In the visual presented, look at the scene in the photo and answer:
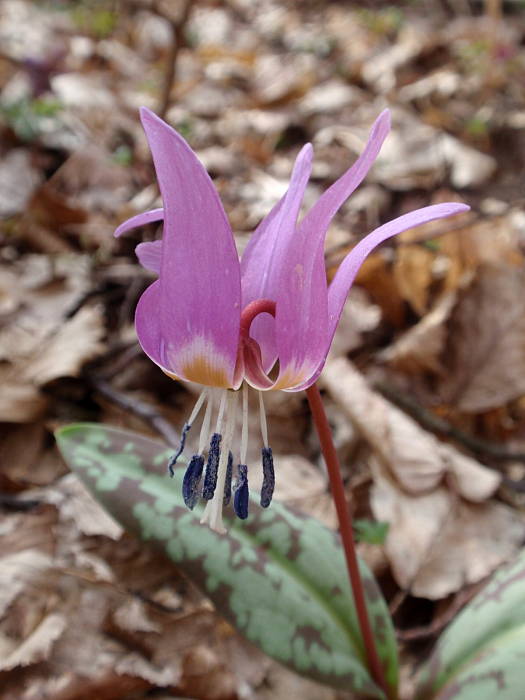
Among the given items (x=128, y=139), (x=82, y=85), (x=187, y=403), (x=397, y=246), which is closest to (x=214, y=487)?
(x=187, y=403)

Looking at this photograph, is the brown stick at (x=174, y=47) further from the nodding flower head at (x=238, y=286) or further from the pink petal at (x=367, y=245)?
the pink petal at (x=367, y=245)

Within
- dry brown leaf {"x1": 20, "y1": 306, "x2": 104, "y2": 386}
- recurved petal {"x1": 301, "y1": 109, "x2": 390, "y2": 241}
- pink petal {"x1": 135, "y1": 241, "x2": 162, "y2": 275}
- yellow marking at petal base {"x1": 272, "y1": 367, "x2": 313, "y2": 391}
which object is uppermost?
recurved petal {"x1": 301, "y1": 109, "x2": 390, "y2": 241}

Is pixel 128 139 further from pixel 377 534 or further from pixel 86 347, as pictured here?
pixel 377 534

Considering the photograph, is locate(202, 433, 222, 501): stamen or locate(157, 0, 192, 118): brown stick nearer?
locate(202, 433, 222, 501): stamen

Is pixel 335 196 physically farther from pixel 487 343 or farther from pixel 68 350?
pixel 487 343

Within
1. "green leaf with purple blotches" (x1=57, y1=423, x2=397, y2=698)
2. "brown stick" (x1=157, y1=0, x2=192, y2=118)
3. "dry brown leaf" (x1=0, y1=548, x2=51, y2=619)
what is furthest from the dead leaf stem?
"brown stick" (x1=157, y1=0, x2=192, y2=118)

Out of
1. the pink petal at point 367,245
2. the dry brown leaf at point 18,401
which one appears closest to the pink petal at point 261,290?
the pink petal at point 367,245

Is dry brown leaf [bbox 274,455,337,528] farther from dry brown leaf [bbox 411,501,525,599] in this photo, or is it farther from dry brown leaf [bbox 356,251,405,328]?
dry brown leaf [bbox 356,251,405,328]
